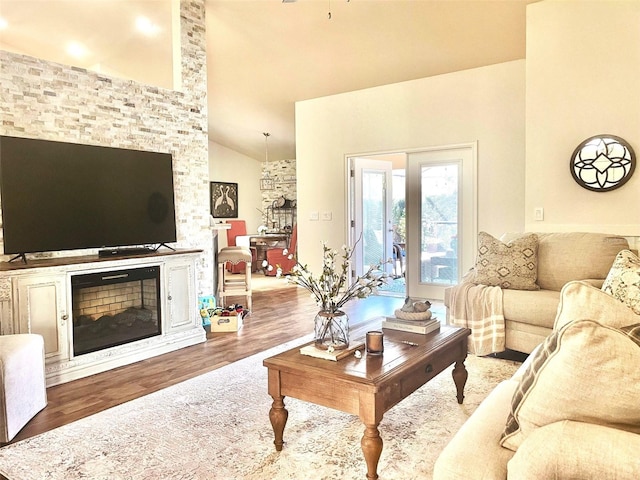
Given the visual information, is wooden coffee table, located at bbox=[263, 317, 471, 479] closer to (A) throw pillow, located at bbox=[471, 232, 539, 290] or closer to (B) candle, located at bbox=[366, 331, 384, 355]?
(B) candle, located at bbox=[366, 331, 384, 355]

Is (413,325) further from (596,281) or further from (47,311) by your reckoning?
(47,311)

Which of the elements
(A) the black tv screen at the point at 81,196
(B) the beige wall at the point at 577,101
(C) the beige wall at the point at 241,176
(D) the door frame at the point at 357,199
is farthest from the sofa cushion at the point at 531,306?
(C) the beige wall at the point at 241,176

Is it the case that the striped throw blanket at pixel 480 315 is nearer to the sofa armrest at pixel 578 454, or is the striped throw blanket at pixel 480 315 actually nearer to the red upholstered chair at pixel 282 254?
the sofa armrest at pixel 578 454

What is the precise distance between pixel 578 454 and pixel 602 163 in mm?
3683

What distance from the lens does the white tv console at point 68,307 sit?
3.10 m

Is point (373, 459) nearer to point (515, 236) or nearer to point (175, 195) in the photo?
point (515, 236)

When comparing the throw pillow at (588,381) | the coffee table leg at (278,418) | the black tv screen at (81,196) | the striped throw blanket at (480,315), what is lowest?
the coffee table leg at (278,418)

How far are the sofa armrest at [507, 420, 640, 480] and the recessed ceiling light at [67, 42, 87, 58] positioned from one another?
6.27m

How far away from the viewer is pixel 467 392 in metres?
3.03

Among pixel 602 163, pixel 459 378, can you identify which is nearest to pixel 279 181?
pixel 602 163

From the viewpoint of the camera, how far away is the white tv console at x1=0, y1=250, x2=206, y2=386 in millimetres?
3096

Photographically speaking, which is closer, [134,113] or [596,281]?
[596,281]

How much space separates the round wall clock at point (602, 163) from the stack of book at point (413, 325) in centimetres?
237

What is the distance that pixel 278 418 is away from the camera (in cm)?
229
